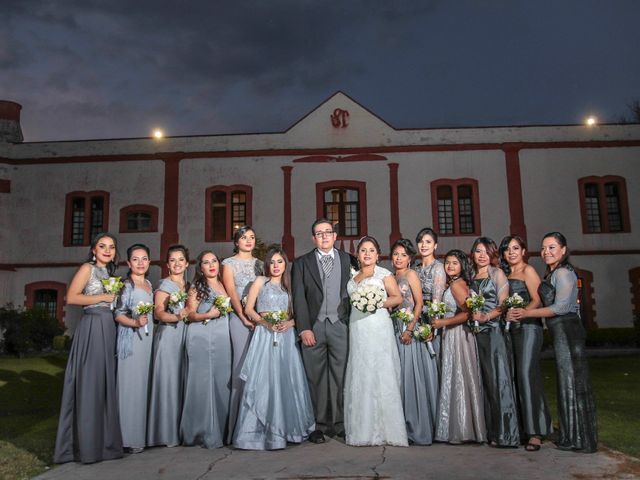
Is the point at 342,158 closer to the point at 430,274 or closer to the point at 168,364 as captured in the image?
the point at 430,274

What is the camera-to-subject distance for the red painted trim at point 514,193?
826 inches

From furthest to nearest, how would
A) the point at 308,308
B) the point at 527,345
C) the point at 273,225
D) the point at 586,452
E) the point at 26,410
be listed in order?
1. the point at 273,225
2. the point at 26,410
3. the point at 308,308
4. the point at 527,345
5. the point at 586,452

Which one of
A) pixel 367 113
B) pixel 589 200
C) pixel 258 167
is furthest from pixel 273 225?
pixel 589 200

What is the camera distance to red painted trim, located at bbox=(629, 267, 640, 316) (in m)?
20.6

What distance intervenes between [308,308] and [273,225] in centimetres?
1543

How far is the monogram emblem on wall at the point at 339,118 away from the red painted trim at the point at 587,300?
10.5 metres

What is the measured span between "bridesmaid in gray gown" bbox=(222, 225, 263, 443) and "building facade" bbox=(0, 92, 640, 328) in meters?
14.3

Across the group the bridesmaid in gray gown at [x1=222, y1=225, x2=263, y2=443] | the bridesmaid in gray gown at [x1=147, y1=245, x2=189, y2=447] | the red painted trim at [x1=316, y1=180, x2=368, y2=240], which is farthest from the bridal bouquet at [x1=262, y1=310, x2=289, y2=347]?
the red painted trim at [x1=316, y1=180, x2=368, y2=240]

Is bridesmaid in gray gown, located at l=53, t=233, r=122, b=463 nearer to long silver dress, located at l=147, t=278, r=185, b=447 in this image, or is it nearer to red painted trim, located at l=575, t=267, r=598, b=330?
long silver dress, located at l=147, t=278, r=185, b=447

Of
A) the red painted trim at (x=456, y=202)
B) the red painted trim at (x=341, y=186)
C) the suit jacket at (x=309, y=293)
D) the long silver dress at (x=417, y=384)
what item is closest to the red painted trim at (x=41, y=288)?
the red painted trim at (x=341, y=186)

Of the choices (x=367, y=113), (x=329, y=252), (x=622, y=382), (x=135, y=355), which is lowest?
(x=622, y=382)

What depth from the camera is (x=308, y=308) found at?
614 centimetres

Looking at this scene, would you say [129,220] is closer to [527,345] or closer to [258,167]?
[258,167]

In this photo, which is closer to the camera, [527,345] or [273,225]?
[527,345]
